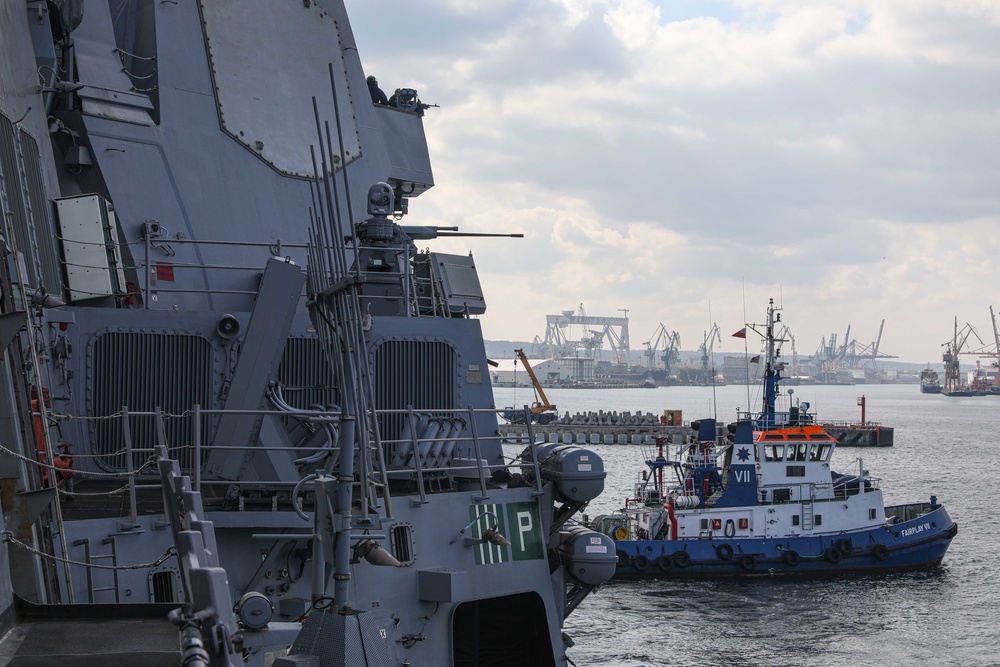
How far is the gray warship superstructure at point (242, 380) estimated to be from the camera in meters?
A: 6.06

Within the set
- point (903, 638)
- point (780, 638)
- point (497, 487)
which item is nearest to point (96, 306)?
point (497, 487)

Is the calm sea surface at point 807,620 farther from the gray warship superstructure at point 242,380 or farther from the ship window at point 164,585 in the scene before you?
the ship window at point 164,585

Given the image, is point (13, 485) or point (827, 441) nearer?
point (13, 485)

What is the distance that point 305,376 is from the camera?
1043cm

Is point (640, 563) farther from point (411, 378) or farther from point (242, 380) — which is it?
point (242, 380)

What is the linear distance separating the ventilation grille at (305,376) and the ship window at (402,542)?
2384 millimetres

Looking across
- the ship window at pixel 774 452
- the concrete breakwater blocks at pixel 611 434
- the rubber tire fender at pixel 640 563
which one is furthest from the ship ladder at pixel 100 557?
the concrete breakwater blocks at pixel 611 434

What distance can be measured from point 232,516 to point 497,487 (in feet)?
9.10

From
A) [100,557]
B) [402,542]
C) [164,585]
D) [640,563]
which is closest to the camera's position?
[100,557]

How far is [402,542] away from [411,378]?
2.81 metres

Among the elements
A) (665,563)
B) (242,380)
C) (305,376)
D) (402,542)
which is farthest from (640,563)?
(242,380)

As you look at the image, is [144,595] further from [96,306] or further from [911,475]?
[911,475]

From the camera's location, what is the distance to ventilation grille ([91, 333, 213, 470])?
9.70 metres

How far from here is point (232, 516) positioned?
25.5 feet
